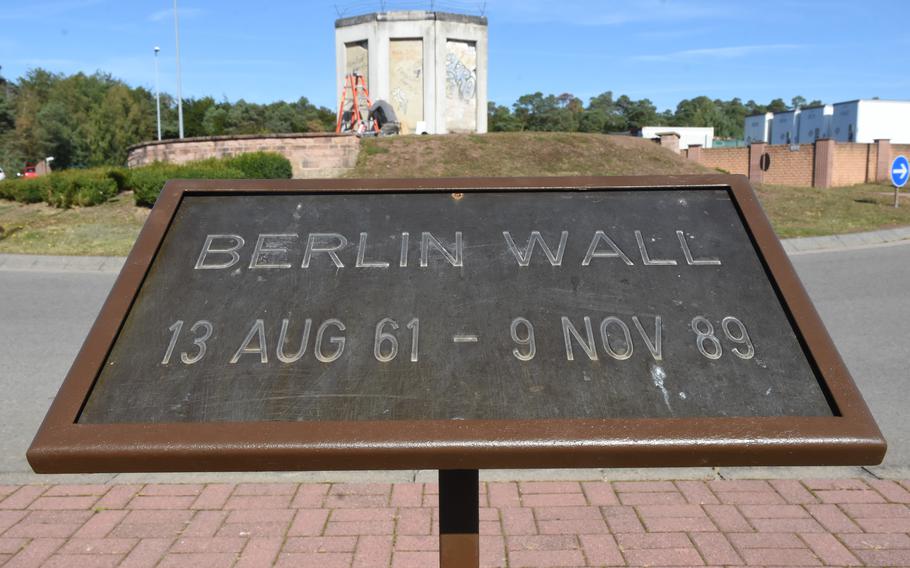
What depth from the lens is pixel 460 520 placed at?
7.47ft

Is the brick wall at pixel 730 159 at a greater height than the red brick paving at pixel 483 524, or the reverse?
the brick wall at pixel 730 159

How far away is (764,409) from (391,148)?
19943mm

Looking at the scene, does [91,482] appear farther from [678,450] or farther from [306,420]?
[678,450]

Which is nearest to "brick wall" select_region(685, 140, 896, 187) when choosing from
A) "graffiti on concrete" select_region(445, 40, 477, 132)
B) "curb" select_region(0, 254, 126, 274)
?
"graffiti on concrete" select_region(445, 40, 477, 132)

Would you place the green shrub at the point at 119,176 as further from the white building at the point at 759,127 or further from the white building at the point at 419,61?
the white building at the point at 759,127

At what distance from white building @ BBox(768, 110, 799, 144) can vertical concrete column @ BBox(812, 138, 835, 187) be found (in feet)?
112

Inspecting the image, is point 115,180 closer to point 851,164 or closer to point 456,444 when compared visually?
point 456,444

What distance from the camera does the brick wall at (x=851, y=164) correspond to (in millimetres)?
34500

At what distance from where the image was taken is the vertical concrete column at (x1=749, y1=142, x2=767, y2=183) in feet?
114

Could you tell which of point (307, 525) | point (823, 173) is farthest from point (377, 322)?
point (823, 173)

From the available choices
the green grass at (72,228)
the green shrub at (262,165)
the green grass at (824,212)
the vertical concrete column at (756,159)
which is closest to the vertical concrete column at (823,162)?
the vertical concrete column at (756,159)

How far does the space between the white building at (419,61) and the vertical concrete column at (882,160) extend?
18645mm

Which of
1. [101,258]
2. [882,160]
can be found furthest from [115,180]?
[882,160]

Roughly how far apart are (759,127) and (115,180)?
64.7 metres
